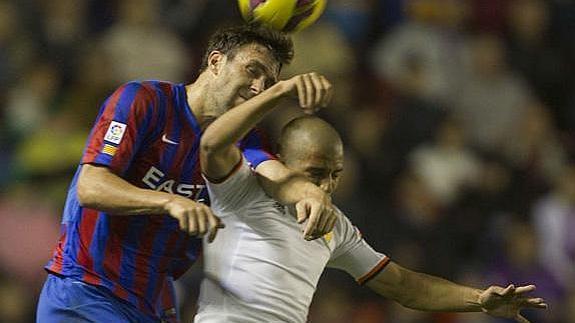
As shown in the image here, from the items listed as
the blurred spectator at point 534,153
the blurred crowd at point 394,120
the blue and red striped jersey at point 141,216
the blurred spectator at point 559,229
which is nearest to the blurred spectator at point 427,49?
the blurred crowd at point 394,120

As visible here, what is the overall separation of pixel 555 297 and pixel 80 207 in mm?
5362

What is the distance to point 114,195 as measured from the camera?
4512 mm

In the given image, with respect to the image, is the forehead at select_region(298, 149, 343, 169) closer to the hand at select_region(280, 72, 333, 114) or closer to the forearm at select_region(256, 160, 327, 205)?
the forearm at select_region(256, 160, 327, 205)

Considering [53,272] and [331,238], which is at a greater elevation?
[331,238]

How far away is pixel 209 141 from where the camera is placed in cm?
456

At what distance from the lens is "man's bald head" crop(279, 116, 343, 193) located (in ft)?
16.0

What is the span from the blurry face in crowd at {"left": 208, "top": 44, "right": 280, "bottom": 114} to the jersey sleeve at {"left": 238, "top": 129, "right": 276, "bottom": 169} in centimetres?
14

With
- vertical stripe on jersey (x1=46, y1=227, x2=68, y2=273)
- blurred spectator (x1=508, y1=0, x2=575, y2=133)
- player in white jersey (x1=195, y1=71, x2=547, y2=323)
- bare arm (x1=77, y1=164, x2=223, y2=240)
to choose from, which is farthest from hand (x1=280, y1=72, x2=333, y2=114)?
blurred spectator (x1=508, y1=0, x2=575, y2=133)

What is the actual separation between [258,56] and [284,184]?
23.5 inches

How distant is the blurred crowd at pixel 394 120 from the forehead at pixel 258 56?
3.65m

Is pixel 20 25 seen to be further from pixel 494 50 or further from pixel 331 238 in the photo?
pixel 331 238

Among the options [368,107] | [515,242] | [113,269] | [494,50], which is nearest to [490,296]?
[113,269]

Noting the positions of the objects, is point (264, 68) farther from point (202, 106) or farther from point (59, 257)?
point (59, 257)

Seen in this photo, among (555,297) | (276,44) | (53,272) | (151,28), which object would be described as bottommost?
(53,272)
